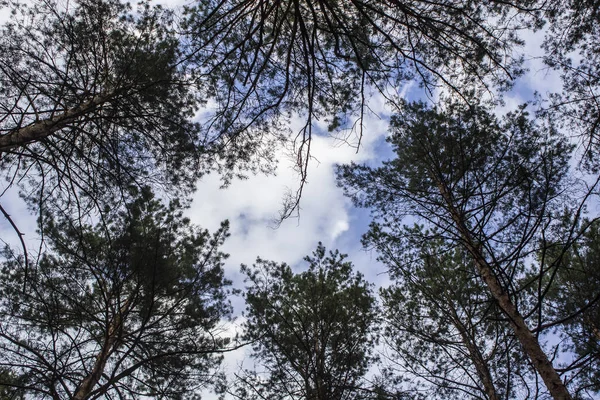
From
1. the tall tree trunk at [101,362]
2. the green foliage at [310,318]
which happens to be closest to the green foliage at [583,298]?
the green foliage at [310,318]

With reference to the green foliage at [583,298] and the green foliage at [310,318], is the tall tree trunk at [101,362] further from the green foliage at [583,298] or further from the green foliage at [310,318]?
the green foliage at [583,298]

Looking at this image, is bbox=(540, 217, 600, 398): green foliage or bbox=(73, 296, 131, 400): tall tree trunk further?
bbox=(540, 217, 600, 398): green foliage

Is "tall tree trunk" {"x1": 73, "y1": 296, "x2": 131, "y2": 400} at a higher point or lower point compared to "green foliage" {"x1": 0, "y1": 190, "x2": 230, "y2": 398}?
lower

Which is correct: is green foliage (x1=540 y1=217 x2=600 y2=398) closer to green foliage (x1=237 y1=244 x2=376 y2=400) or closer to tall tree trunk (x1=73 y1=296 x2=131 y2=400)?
green foliage (x1=237 y1=244 x2=376 y2=400)

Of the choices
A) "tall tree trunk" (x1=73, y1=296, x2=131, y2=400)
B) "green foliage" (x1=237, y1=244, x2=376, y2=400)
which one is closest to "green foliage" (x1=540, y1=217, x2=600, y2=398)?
"green foliage" (x1=237, y1=244, x2=376, y2=400)

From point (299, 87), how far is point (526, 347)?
380cm

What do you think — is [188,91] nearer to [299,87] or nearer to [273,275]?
[299,87]

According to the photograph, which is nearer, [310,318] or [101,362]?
[101,362]

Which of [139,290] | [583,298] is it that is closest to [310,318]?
[139,290]

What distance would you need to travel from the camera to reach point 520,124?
5375 mm

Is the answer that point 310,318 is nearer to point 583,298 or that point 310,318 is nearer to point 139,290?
point 139,290

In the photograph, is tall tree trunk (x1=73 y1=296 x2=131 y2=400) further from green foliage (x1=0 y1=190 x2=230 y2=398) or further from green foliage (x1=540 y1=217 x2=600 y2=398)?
green foliage (x1=540 y1=217 x2=600 y2=398)

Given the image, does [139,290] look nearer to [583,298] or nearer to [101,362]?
[101,362]

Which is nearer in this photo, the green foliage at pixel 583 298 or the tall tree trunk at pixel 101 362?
the tall tree trunk at pixel 101 362
